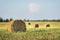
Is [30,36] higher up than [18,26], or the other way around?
[30,36]

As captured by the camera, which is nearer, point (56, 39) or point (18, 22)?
point (56, 39)

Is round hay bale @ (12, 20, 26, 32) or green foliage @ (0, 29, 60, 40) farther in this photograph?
round hay bale @ (12, 20, 26, 32)

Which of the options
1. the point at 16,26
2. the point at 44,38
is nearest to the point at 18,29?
the point at 16,26

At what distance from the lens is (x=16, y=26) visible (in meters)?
21.1

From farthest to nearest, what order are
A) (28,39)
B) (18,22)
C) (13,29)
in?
(18,22) → (13,29) → (28,39)

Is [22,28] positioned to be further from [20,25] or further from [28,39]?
[28,39]

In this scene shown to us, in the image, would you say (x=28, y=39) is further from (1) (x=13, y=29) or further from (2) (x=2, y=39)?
(1) (x=13, y=29)

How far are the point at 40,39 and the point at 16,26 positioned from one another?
973 cm

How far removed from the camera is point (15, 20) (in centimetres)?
2123

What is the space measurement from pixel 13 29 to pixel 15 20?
1326 mm

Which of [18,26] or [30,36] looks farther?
[18,26]

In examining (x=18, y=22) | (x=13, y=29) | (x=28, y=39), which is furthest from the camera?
(x=18, y=22)

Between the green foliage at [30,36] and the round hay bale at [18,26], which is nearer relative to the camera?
the green foliage at [30,36]

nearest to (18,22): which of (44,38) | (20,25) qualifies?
(20,25)
